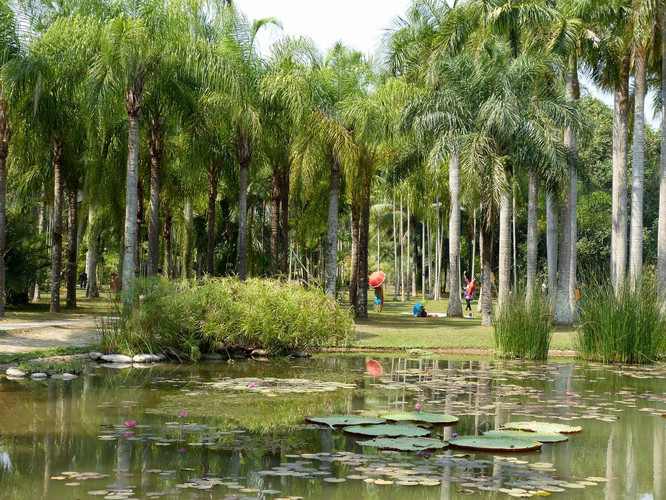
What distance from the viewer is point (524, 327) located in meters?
14.9

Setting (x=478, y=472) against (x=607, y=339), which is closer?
(x=478, y=472)

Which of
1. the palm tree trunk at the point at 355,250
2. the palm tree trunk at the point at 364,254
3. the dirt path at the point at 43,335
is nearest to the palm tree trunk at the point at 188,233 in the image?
the palm tree trunk at the point at 355,250

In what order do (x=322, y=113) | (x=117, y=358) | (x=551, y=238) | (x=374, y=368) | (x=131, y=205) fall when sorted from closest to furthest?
(x=374, y=368)
(x=117, y=358)
(x=131, y=205)
(x=322, y=113)
(x=551, y=238)

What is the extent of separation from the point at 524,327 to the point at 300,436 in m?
8.32

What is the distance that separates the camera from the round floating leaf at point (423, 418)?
8242 millimetres

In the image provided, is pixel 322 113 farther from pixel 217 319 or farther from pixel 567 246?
pixel 217 319

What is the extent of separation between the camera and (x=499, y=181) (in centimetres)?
2095

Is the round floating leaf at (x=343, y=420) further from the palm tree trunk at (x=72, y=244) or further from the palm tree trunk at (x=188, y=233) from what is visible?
the palm tree trunk at (x=188, y=233)

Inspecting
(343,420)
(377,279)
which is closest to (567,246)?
(377,279)

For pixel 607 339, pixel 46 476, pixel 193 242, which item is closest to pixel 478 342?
pixel 607 339

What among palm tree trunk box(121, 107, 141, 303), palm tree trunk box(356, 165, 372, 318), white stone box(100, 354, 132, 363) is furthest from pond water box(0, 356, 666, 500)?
palm tree trunk box(356, 165, 372, 318)

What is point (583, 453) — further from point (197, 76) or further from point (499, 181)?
point (197, 76)

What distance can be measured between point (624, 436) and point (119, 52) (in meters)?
14.2

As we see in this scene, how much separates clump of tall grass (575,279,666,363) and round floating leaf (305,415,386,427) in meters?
7.70
